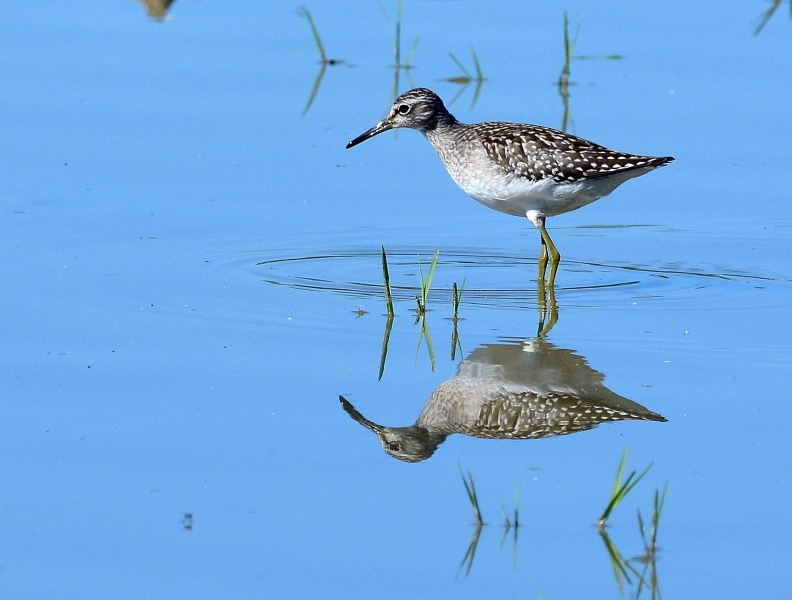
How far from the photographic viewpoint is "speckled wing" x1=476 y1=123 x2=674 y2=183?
386 inches

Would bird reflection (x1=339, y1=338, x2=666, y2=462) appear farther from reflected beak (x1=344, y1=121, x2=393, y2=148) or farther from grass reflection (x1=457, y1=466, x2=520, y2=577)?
reflected beak (x1=344, y1=121, x2=393, y2=148)

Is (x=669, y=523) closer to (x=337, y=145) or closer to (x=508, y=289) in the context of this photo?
(x=508, y=289)

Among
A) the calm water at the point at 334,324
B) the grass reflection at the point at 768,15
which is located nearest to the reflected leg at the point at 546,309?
the calm water at the point at 334,324

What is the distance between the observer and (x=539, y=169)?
9797 mm

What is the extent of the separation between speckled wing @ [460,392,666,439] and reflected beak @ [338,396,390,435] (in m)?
0.41

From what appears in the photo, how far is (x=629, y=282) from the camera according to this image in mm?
9531

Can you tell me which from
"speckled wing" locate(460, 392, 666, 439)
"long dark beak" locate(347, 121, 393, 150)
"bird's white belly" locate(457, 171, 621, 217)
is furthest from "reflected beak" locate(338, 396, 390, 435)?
"long dark beak" locate(347, 121, 393, 150)

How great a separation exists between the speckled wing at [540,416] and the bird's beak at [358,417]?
0.41 m

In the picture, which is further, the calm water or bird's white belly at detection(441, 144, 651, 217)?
bird's white belly at detection(441, 144, 651, 217)

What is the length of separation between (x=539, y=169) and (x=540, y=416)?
3.23 meters

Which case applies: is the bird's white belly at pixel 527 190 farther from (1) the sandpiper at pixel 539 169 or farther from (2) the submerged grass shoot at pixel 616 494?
(2) the submerged grass shoot at pixel 616 494

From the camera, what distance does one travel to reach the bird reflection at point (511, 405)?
6.66 m

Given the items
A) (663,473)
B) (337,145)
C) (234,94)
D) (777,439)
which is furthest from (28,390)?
(234,94)

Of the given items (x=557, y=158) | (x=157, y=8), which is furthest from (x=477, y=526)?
(x=157, y=8)
